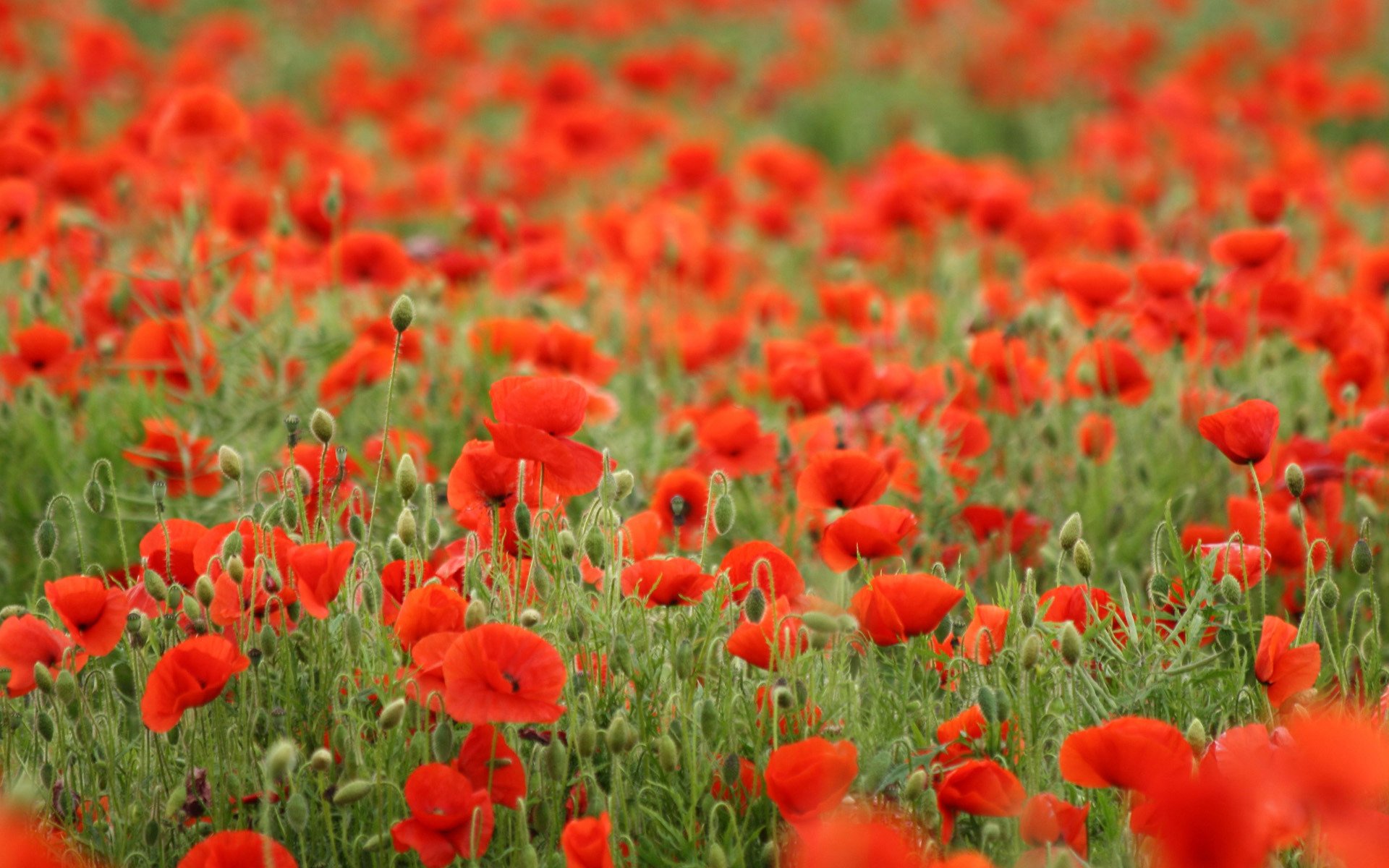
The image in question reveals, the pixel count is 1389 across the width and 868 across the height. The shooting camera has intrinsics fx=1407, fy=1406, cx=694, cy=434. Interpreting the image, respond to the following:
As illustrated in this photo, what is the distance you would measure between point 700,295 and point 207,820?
Result: 282cm

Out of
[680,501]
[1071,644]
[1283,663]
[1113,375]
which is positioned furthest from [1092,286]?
[1071,644]

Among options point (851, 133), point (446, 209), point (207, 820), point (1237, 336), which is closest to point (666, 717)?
point (207, 820)

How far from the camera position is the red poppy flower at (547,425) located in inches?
61.0

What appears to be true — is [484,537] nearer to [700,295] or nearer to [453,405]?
[453,405]

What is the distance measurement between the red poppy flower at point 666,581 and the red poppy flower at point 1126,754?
1.46 ft

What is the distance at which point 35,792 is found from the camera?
145 centimetres

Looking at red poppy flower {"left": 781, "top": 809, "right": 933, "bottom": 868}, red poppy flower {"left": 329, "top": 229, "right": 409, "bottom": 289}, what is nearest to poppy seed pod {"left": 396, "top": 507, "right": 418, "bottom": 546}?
red poppy flower {"left": 781, "top": 809, "right": 933, "bottom": 868}

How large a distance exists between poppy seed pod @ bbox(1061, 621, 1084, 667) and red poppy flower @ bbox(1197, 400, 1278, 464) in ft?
1.14

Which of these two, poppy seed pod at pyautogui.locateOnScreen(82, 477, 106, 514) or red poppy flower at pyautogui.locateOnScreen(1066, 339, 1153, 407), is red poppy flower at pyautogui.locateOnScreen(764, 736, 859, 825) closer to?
poppy seed pod at pyautogui.locateOnScreen(82, 477, 106, 514)

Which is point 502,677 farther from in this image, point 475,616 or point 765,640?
point 765,640

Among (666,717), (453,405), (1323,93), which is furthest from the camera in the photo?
(1323,93)

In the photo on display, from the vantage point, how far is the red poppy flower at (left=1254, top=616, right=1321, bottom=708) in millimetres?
1516

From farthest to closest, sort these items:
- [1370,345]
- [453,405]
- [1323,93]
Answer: [1323,93] < [453,405] < [1370,345]

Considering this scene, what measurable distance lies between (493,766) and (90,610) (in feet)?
1.53
